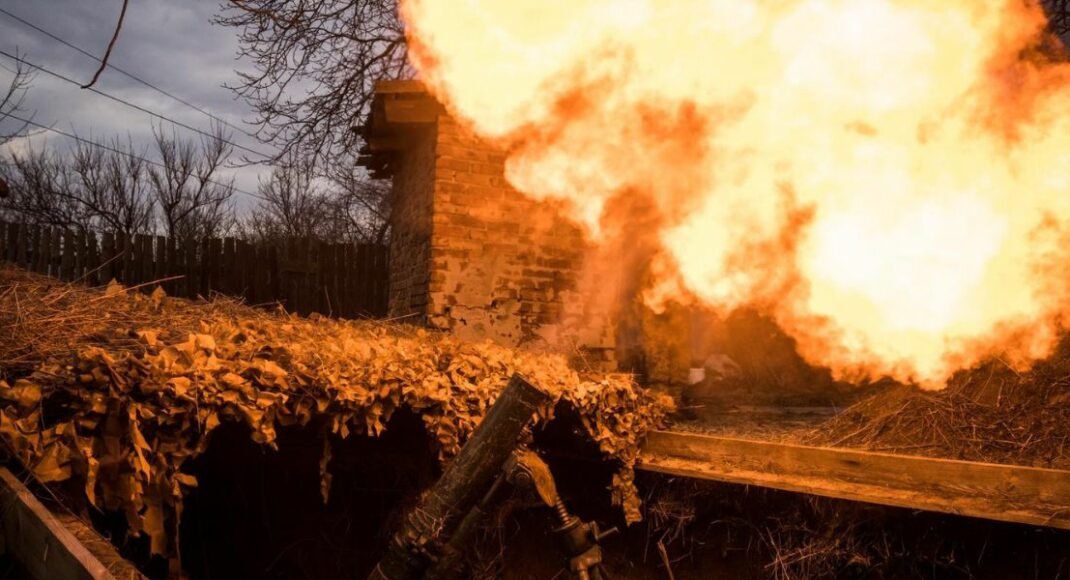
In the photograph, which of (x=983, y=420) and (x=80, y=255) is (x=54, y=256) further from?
(x=983, y=420)

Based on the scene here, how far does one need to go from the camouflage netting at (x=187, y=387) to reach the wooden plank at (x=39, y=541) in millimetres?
285

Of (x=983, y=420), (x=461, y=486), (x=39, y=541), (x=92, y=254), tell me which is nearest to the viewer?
(x=39, y=541)

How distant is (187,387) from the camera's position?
11.3 ft

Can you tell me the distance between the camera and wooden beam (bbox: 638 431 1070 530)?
3979 mm

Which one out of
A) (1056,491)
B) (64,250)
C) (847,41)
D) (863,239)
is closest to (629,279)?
(863,239)

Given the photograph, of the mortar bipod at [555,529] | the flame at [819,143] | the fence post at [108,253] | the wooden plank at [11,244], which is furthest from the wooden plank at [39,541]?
the wooden plank at [11,244]

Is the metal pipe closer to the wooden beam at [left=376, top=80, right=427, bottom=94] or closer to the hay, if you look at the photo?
the hay

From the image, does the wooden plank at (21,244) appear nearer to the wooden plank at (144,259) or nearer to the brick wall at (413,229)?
the wooden plank at (144,259)

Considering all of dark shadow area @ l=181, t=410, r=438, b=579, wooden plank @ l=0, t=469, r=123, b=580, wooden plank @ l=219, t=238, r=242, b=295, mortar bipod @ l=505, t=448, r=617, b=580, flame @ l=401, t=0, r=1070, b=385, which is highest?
flame @ l=401, t=0, r=1070, b=385

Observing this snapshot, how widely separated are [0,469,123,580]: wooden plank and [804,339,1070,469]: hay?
515 cm

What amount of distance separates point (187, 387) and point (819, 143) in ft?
19.0

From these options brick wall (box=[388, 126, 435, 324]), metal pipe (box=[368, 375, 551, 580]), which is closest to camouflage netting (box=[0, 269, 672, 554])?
metal pipe (box=[368, 375, 551, 580])

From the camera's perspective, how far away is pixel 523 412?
3568 millimetres

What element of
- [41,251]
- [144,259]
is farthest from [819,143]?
[41,251]
